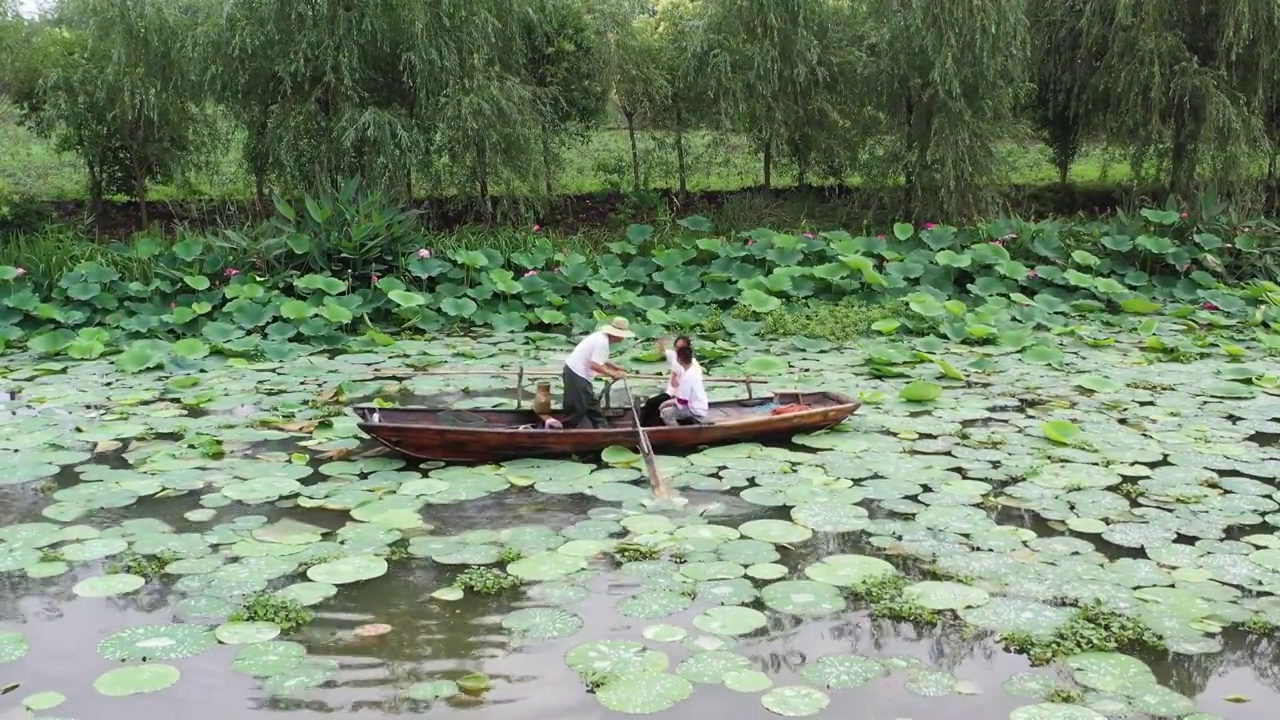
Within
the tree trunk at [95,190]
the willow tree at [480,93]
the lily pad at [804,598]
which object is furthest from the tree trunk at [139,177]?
the lily pad at [804,598]

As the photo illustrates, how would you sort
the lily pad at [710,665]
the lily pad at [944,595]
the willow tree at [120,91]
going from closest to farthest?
the lily pad at [710,665], the lily pad at [944,595], the willow tree at [120,91]

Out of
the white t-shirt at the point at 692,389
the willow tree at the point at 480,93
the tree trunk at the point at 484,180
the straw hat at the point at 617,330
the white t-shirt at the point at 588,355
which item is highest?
the willow tree at the point at 480,93

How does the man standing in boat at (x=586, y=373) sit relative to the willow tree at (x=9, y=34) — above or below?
below

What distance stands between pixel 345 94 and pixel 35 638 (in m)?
7.08

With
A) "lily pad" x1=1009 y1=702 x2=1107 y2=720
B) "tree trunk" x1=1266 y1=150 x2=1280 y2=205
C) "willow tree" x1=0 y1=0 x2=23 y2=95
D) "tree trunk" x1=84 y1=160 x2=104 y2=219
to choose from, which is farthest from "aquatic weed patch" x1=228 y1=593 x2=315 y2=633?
"tree trunk" x1=1266 y1=150 x2=1280 y2=205

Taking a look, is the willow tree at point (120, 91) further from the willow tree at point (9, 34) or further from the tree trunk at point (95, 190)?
the willow tree at point (9, 34)

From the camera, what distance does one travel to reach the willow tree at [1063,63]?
1125cm

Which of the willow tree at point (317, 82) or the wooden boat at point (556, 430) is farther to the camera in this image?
the willow tree at point (317, 82)

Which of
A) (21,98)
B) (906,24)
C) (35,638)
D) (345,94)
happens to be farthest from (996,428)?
(21,98)

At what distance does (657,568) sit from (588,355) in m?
1.75

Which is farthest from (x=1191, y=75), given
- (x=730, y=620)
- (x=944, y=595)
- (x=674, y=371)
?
(x=730, y=620)

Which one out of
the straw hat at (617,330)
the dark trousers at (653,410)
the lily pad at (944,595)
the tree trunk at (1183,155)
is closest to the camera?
the lily pad at (944,595)

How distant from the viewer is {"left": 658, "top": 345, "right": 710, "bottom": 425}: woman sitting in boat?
562cm

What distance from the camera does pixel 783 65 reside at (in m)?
10.9
